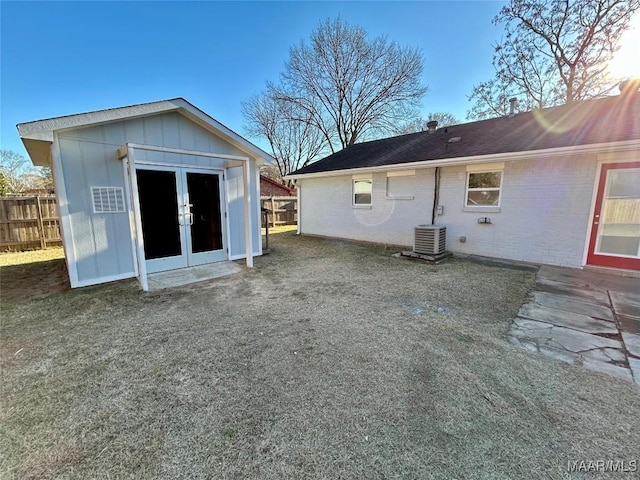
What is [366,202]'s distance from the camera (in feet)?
31.6

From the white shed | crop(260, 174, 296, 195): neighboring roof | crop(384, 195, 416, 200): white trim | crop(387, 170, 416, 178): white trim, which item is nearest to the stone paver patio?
crop(384, 195, 416, 200): white trim

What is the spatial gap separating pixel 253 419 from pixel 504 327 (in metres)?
3.11

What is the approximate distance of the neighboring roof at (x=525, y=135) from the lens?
5719 mm

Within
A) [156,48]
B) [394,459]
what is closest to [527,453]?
[394,459]

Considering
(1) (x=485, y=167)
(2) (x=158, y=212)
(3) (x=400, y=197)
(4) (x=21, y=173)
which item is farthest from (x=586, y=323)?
(4) (x=21, y=173)

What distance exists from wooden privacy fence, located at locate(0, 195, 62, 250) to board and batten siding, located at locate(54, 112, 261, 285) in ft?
20.1

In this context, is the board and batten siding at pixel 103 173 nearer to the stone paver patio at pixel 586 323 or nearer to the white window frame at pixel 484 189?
the stone paver patio at pixel 586 323

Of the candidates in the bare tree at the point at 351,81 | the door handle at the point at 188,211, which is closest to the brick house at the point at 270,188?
the bare tree at the point at 351,81

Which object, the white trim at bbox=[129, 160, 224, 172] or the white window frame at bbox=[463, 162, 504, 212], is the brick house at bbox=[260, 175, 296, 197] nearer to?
the white trim at bbox=[129, 160, 224, 172]

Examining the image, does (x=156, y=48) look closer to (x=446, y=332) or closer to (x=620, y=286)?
(x=446, y=332)

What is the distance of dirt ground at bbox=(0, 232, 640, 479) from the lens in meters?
1.62

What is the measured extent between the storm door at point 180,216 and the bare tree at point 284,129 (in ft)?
54.0

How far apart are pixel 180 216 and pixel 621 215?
906cm

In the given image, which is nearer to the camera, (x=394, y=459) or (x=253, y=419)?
(x=394, y=459)
